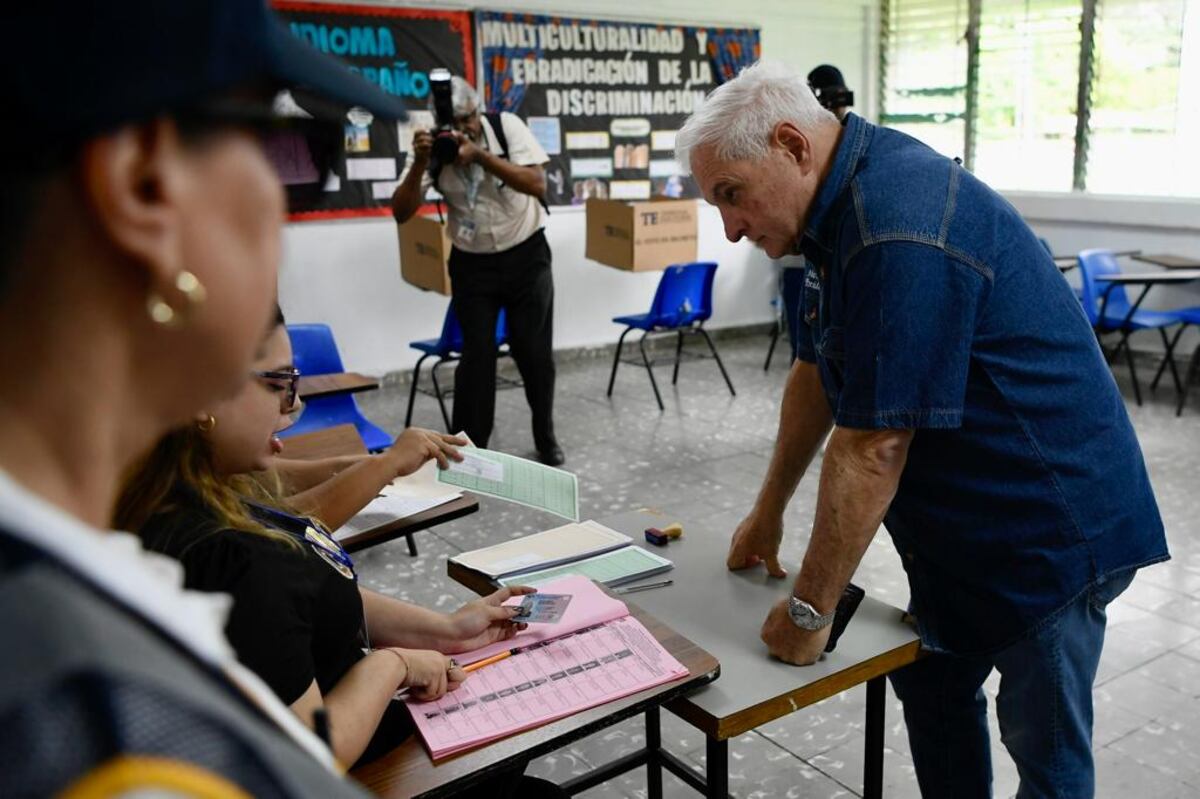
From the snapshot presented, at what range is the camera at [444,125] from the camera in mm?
4172

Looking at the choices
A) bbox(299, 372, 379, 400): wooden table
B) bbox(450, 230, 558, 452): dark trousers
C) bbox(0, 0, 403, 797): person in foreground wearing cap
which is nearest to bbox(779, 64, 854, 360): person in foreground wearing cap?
bbox(450, 230, 558, 452): dark trousers

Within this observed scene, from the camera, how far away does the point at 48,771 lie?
1.08 ft

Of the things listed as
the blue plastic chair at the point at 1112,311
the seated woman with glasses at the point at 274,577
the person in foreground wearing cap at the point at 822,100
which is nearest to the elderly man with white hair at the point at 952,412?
the seated woman with glasses at the point at 274,577

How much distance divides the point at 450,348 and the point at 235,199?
4.78 meters

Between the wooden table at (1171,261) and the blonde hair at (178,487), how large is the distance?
6062 millimetres

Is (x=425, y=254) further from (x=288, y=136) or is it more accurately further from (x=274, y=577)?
(x=288, y=136)

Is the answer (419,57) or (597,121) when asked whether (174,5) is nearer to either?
(419,57)

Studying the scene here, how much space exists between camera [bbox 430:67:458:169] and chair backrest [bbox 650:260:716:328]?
1927 mm

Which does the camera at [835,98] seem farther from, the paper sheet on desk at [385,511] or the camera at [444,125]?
the paper sheet on desk at [385,511]

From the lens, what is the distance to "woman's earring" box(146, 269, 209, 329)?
0.41m

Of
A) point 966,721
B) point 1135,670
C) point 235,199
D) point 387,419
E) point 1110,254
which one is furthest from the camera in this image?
point 1110,254

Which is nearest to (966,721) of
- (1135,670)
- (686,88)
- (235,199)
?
(1135,670)

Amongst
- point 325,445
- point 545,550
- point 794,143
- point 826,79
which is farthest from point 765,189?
point 826,79

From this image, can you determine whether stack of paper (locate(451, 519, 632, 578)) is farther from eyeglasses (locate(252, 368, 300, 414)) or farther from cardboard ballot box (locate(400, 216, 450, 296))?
cardboard ballot box (locate(400, 216, 450, 296))
